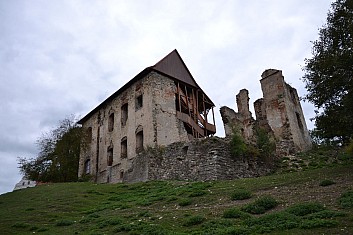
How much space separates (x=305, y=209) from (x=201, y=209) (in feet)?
12.0

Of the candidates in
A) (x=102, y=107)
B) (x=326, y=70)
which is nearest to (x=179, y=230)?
(x=326, y=70)

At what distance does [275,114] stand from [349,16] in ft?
45.9

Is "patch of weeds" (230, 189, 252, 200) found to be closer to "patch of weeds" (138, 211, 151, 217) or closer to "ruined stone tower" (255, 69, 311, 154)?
"patch of weeds" (138, 211, 151, 217)

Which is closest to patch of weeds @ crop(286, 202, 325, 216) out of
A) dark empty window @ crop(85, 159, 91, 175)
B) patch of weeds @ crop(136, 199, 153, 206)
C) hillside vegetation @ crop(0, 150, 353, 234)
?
hillside vegetation @ crop(0, 150, 353, 234)

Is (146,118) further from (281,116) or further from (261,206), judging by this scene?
(261,206)

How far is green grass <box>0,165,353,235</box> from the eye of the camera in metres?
8.84

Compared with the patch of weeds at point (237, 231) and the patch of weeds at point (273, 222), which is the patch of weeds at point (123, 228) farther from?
the patch of weeds at point (273, 222)

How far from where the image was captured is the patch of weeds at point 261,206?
10.4 meters

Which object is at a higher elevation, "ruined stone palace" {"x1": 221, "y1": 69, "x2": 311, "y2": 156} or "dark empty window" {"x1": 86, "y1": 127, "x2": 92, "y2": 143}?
"dark empty window" {"x1": 86, "y1": 127, "x2": 92, "y2": 143}

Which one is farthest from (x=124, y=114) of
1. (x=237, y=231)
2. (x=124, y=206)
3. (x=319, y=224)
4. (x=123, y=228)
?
(x=319, y=224)

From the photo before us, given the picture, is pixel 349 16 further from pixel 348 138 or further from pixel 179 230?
pixel 179 230

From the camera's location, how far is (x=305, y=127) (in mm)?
29344

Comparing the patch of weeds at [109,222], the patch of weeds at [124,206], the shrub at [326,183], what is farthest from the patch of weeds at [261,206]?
the patch of weeds at [124,206]

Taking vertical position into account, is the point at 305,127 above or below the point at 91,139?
below
